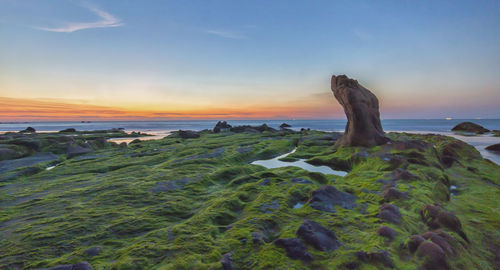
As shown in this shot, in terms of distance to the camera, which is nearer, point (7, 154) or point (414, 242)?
point (414, 242)

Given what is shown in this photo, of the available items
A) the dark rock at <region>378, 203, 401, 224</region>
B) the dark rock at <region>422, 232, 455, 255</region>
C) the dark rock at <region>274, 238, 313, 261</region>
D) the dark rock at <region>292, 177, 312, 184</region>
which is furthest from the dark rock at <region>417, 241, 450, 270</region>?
the dark rock at <region>292, 177, 312, 184</region>

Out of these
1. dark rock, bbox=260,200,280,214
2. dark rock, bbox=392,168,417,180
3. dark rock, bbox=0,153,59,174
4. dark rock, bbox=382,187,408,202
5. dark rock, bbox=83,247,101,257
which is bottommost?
dark rock, bbox=0,153,59,174

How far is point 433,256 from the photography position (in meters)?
2.92

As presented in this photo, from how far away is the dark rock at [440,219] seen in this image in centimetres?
368

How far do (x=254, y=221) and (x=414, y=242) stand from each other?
96.8 inches

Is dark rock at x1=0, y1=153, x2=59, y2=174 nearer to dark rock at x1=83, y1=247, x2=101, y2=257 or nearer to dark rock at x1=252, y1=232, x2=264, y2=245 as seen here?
dark rock at x1=83, y1=247, x2=101, y2=257

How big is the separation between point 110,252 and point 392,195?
18.6 feet

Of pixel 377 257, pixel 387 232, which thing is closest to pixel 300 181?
pixel 387 232

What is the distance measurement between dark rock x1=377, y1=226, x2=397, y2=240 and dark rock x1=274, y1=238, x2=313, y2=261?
134 cm

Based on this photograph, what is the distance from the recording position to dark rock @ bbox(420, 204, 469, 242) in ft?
12.1

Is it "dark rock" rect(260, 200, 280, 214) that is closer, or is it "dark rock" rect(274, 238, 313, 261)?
"dark rock" rect(274, 238, 313, 261)

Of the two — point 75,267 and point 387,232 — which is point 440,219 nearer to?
point 387,232

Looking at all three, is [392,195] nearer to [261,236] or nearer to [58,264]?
[261,236]

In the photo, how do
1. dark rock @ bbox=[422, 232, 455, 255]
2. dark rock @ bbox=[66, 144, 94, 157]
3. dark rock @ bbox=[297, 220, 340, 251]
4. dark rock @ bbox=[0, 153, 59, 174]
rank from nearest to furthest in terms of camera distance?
dark rock @ bbox=[422, 232, 455, 255] → dark rock @ bbox=[297, 220, 340, 251] → dark rock @ bbox=[0, 153, 59, 174] → dark rock @ bbox=[66, 144, 94, 157]
